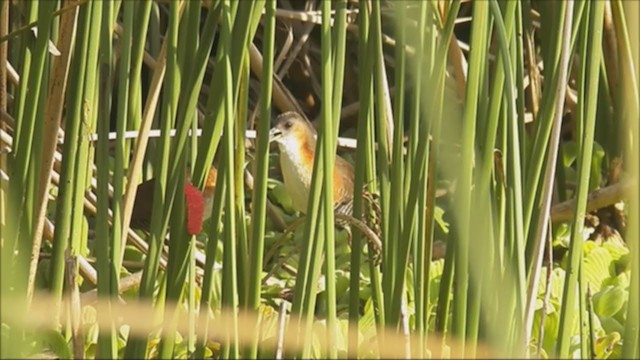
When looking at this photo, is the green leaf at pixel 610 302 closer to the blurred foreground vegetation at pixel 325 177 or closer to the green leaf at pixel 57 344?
the blurred foreground vegetation at pixel 325 177

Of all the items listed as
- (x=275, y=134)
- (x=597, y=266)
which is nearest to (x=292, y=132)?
(x=275, y=134)

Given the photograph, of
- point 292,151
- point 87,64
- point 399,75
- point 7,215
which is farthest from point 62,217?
point 292,151

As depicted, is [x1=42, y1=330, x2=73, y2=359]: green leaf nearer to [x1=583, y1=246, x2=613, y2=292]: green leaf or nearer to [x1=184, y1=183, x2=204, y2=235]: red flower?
[x1=184, y1=183, x2=204, y2=235]: red flower

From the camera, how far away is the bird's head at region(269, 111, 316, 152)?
329 centimetres

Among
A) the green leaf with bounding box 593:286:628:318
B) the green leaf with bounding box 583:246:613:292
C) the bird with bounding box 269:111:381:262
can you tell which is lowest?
the green leaf with bounding box 593:286:628:318

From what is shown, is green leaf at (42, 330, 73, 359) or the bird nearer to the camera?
green leaf at (42, 330, 73, 359)

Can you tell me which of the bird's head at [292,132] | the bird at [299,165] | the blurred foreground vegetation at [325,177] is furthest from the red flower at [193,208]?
the bird's head at [292,132]

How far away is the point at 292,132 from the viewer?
133 inches

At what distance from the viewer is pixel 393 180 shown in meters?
1.41

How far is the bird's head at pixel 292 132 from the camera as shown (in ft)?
10.8

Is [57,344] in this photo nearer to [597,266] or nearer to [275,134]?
[597,266]

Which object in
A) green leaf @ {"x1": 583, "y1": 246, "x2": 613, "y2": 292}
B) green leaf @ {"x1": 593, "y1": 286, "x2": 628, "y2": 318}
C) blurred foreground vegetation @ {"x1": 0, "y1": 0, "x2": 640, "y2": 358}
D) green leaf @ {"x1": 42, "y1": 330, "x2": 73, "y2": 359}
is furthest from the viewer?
green leaf @ {"x1": 583, "y1": 246, "x2": 613, "y2": 292}

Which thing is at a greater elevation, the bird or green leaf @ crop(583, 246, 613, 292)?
the bird

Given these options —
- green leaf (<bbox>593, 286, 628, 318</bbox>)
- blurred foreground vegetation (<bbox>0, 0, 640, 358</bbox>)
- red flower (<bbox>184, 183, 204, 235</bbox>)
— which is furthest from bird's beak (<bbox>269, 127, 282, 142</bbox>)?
red flower (<bbox>184, 183, 204, 235</bbox>)
